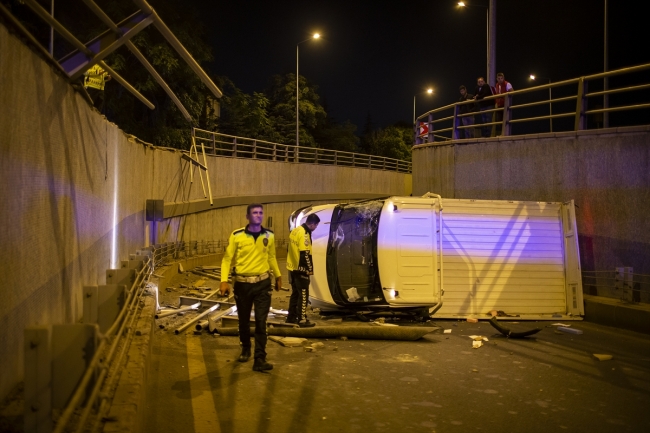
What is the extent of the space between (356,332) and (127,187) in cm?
473

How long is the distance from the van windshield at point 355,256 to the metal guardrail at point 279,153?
460 inches

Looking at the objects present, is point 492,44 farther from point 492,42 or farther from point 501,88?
point 501,88

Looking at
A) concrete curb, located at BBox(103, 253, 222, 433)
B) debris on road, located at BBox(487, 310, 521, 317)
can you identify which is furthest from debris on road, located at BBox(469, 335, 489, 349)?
concrete curb, located at BBox(103, 253, 222, 433)

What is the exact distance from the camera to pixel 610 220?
38.5ft

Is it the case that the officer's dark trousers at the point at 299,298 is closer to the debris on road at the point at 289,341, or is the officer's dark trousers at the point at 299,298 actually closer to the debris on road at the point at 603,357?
the debris on road at the point at 289,341

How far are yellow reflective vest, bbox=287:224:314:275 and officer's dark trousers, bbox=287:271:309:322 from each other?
0.10 m

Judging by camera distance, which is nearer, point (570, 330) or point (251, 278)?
point (251, 278)

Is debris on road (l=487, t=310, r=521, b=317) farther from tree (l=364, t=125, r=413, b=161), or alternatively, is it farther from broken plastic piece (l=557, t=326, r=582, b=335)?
tree (l=364, t=125, r=413, b=161)

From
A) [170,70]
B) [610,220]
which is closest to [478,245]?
[610,220]

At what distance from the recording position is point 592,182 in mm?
11961

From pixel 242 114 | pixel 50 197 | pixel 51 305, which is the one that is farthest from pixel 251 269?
pixel 242 114

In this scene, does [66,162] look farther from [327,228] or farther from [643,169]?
[643,169]

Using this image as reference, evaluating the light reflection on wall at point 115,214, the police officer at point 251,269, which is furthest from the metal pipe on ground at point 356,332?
the light reflection on wall at point 115,214

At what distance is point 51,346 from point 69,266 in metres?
2.70
